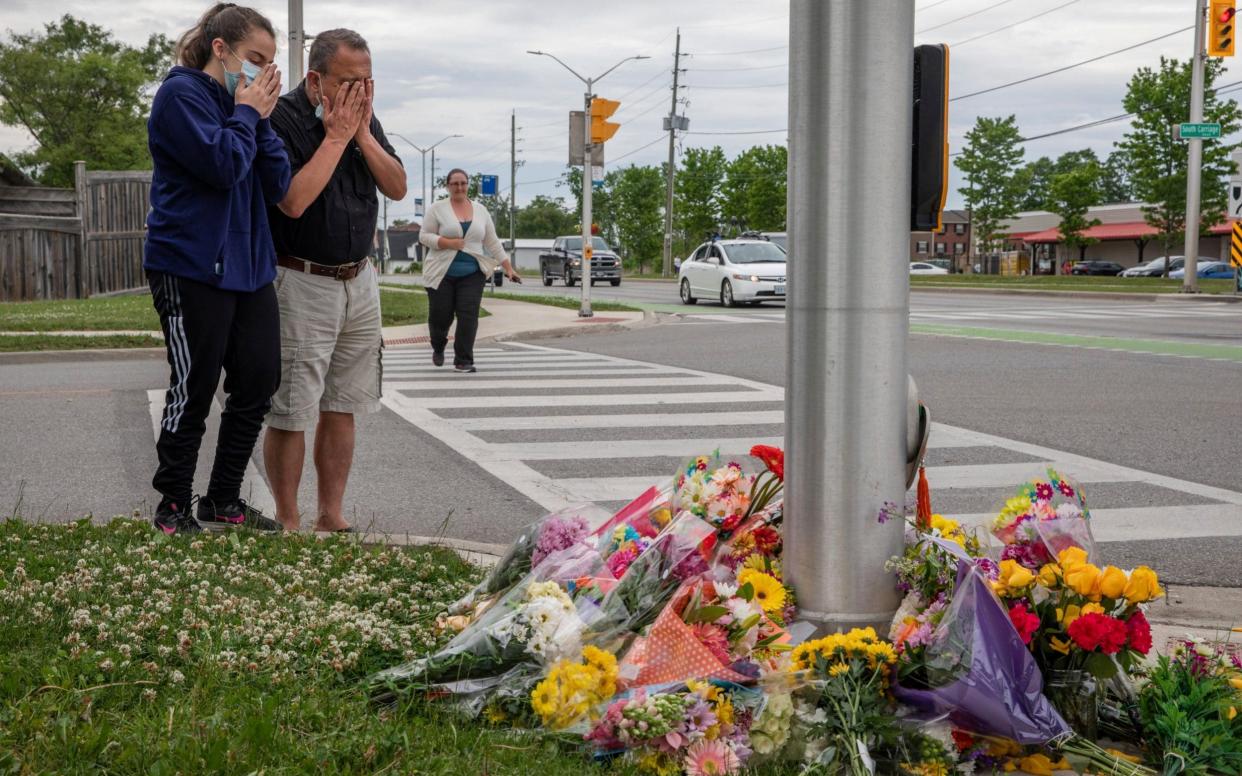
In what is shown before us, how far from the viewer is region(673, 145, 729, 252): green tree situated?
77.1m

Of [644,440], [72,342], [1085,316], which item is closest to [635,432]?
[644,440]

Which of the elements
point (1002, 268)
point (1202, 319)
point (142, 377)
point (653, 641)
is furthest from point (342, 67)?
point (1002, 268)

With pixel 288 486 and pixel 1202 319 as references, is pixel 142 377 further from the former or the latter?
pixel 1202 319

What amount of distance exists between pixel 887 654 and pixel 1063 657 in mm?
504

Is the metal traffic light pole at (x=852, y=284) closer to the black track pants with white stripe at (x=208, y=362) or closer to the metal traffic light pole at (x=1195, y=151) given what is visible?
the black track pants with white stripe at (x=208, y=362)

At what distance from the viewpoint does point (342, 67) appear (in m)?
4.98

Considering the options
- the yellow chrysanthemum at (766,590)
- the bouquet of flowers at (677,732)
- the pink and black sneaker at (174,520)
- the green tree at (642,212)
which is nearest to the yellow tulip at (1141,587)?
the yellow chrysanthemum at (766,590)

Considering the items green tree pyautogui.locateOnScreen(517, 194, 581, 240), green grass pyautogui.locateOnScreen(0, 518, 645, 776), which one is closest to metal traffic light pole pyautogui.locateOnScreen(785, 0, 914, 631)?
green grass pyautogui.locateOnScreen(0, 518, 645, 776)

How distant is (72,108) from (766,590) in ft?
181

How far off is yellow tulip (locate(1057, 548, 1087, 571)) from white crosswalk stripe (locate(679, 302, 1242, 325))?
18.0 m

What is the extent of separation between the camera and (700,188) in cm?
7719

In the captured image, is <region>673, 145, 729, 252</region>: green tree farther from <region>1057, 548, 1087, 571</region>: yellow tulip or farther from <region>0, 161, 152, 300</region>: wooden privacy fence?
<region>1057, 548, 1087, 571</region>: yellow tulip

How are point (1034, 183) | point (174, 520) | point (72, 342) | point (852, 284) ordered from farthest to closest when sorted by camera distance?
point (1034, 183), point (72, 342), point (174, 520), point (852, 284)

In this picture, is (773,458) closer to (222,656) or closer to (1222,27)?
(222,656)
